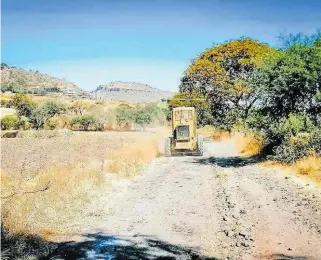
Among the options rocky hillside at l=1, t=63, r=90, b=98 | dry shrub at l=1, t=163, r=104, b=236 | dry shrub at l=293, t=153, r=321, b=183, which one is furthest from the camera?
rocky hillside at l=1, t=63, r=90, b=98

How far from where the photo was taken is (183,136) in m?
27.5

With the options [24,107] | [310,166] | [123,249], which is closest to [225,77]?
[24,107]

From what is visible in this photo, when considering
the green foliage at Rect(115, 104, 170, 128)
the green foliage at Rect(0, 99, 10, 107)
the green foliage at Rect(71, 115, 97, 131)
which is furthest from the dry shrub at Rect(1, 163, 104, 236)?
the green foliage at Rect(0, 99, 10, 107)

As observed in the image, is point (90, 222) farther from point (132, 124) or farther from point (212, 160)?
point (132, 124)

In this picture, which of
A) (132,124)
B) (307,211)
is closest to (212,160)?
(307,211)

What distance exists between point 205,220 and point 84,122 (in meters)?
49.4

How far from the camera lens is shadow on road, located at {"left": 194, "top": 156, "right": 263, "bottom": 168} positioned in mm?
23103

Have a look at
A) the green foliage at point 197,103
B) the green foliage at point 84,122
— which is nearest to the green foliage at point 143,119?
the green foliage at point 84,122

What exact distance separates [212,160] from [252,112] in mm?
3329

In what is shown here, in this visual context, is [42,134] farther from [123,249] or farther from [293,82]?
[123,249]

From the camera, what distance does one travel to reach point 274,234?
9.58m

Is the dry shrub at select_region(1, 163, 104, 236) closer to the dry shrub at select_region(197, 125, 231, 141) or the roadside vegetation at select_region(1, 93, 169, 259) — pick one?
the roadside vegetation at select_region(1, 93, 169, 259)

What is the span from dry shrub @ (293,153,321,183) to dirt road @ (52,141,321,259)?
1.70 feet

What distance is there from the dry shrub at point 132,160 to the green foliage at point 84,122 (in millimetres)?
29536
